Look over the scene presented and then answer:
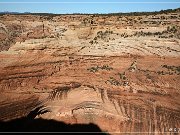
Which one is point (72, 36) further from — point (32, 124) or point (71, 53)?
point (32, 124)

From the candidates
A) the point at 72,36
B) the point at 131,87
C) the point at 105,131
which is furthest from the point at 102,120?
the point at 72,36

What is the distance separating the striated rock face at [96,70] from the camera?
45.7 ft

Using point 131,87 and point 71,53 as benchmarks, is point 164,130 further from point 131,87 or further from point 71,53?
point 71,53

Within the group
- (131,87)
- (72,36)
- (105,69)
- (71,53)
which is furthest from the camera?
(72,36)

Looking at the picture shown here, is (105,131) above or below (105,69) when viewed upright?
below

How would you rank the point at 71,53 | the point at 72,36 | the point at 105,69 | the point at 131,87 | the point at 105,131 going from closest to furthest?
1. the point at 105,131
2. the point at 131,87
3. the point at 105,69
4. the point at 71,53
5. the point at 72,36

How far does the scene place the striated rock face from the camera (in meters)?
13.9

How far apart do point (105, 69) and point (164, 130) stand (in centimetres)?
929

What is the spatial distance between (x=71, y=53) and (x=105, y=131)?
12.6 meters

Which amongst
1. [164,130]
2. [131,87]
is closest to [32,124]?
[164,130]

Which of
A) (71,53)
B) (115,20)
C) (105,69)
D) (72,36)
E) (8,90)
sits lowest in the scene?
(8,90)

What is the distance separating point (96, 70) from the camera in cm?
2138

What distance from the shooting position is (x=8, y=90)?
18.5 m

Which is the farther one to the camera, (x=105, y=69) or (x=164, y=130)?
(x=105, y=69)
